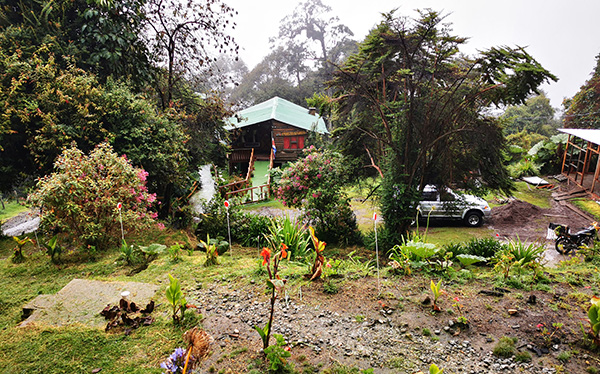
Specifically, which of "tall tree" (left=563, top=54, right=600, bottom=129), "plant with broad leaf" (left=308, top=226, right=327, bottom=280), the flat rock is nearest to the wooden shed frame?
"tall tree" (left=563, top=54, right=600, bottom=129)

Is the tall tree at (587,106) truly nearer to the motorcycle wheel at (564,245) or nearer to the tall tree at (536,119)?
the tall tree at (536,119)

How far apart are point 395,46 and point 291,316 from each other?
24.6 ft

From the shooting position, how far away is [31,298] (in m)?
4.12

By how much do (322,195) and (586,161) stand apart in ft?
41.4

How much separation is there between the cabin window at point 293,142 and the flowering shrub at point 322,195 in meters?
12.6

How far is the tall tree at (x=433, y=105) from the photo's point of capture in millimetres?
7074

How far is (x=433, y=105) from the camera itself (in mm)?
7797

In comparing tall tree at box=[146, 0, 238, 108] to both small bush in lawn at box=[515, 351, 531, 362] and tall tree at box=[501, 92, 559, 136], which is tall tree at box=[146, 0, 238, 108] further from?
tall tree at box=[501, 92, 559, 136]

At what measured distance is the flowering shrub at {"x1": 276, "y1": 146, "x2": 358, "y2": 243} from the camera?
27.1 ft

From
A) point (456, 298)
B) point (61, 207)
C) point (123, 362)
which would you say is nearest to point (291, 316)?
point (123, 362)

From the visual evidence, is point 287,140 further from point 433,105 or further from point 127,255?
point 127,255

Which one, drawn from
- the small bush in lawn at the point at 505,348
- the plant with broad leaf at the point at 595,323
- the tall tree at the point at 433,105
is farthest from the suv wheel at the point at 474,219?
the small bush in lawn at the point at 505,348

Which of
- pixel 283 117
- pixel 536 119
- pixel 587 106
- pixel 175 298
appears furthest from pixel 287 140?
Answer: pixel 536 119

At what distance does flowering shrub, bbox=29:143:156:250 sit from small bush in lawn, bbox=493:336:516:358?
5.44 m
